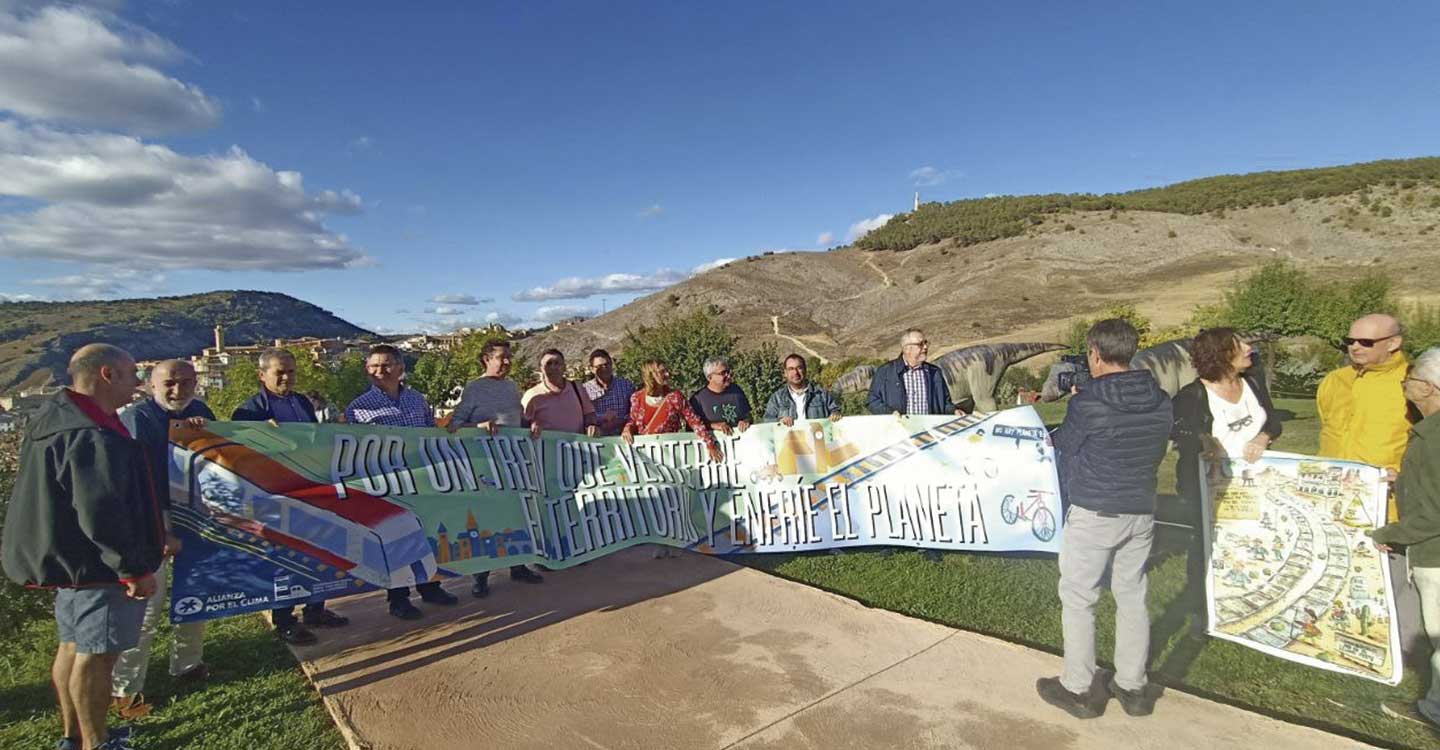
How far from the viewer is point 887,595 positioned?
4742mm

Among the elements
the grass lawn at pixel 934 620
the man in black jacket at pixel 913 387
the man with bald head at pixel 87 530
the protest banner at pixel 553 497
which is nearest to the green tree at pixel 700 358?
the man in black jacket at pixel 913 387

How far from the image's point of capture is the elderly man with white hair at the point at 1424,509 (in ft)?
9.68

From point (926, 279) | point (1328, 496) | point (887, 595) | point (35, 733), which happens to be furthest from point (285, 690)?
point (926, 279)

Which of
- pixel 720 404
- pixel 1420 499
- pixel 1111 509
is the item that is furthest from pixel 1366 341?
pixel 720 404

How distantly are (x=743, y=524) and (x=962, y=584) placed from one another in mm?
1713

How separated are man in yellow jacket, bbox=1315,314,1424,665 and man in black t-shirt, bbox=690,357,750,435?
381 cm

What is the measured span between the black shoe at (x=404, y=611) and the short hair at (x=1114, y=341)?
4.41 meters

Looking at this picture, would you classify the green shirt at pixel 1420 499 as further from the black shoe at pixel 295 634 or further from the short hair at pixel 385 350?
the black shoe at pixel 295 634

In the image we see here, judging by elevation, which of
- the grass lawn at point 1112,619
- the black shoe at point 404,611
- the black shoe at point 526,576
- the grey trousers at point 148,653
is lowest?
the grass lawn at point 1112,619

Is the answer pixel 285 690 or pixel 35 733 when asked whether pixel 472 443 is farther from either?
pixel 35 733

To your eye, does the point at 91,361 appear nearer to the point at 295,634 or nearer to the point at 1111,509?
the point at 295,634

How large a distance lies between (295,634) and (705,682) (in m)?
2.63

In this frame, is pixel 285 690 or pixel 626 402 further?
pixel 626 402

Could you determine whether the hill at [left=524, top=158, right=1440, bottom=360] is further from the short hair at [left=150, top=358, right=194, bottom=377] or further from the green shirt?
the short hair at [left=150, top=358, right=194, bottom=377]
